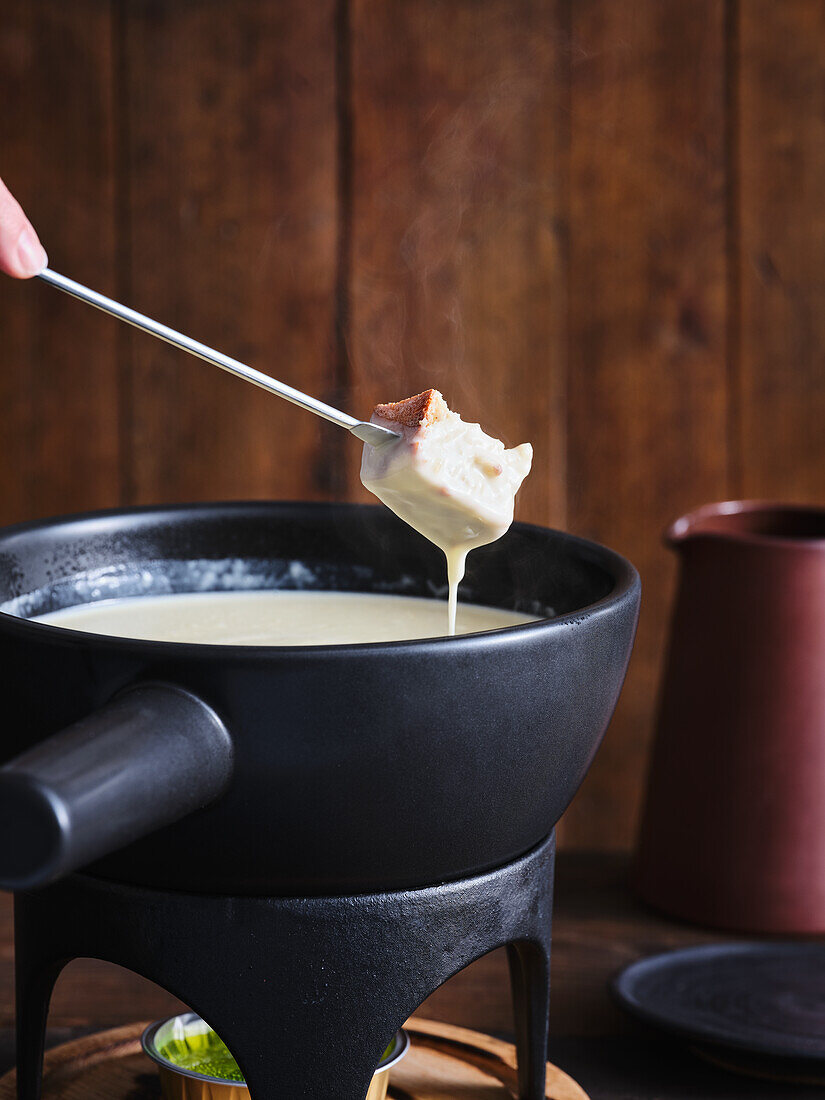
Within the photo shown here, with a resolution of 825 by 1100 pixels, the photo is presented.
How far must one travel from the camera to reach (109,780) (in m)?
0.63

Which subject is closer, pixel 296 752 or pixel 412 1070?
pixel 296 752

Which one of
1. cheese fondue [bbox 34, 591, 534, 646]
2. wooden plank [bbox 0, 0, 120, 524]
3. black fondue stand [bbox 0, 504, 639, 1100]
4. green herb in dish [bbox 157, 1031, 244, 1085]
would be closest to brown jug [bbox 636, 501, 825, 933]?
cheese fondue [bbox 34, 591, 534, 646]

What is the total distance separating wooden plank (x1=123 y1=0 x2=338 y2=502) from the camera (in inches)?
65.6

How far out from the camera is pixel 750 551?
52.1 inches

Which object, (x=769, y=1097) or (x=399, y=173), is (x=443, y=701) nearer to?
(x=769, y=1097)

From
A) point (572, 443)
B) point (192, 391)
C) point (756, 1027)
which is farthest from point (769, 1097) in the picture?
point (192, 391)

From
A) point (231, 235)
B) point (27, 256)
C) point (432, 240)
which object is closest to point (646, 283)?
point (432, 240)

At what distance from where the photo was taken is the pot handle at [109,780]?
1.97 ft

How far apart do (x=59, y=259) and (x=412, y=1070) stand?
1.12 metres

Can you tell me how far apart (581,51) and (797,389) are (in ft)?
1.72

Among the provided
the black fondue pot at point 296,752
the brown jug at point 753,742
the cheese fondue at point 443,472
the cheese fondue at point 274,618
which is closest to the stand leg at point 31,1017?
the black fondue pot at point 296,752

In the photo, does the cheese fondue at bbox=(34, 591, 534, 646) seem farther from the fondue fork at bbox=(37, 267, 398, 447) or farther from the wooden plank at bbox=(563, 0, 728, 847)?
the wooden plank at bbox=(563, 0, 728, 847)

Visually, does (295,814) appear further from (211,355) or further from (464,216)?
(464,216)

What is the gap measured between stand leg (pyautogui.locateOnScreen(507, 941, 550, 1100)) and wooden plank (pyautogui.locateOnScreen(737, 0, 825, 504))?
3.23ft
